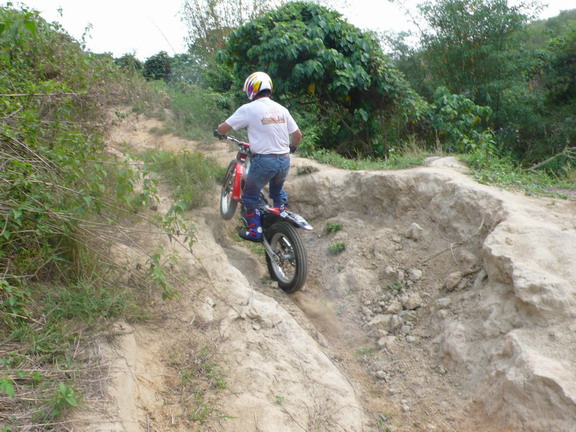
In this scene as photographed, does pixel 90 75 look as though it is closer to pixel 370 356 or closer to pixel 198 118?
pixel 198 118

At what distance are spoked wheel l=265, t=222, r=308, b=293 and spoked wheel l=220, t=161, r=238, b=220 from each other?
60 centimetres

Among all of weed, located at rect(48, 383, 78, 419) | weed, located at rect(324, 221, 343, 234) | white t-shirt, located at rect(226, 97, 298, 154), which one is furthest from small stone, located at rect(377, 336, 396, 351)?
weed, located at rect(48, 383, 78, 419)

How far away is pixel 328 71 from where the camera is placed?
30.5 feet

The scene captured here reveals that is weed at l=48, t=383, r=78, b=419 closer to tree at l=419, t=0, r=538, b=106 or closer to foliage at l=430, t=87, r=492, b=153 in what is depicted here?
foliage at l=430, t=87, r=492, b=153

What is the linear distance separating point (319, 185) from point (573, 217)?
310cm

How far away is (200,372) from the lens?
12.4ft

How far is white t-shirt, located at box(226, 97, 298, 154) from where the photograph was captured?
529 centimetres

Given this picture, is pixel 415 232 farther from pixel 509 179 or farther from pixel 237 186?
pixel 237 186

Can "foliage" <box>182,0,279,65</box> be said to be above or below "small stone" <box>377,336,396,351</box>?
above

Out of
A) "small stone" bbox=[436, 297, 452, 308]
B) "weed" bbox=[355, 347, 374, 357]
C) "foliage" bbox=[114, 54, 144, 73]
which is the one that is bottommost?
"weed" bbox=[355, 347, 374, 357]

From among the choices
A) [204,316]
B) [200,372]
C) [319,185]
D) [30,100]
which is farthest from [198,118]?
[200,372]

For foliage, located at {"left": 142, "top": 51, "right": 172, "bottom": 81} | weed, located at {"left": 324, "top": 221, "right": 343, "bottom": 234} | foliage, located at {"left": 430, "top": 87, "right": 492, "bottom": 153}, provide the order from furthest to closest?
foliage, located at {"left": 142, "top": 51, "right": 172, "bottom": 81} < foliage, located at {"left": 430, "top": 87, "right": 492, "bottom": 153} < weed, located at {"left": 324, "top": 221, "right": 343, "bottom": 234}

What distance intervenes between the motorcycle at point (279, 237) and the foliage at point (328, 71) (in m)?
3.82

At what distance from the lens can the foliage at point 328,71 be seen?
29.7ft
